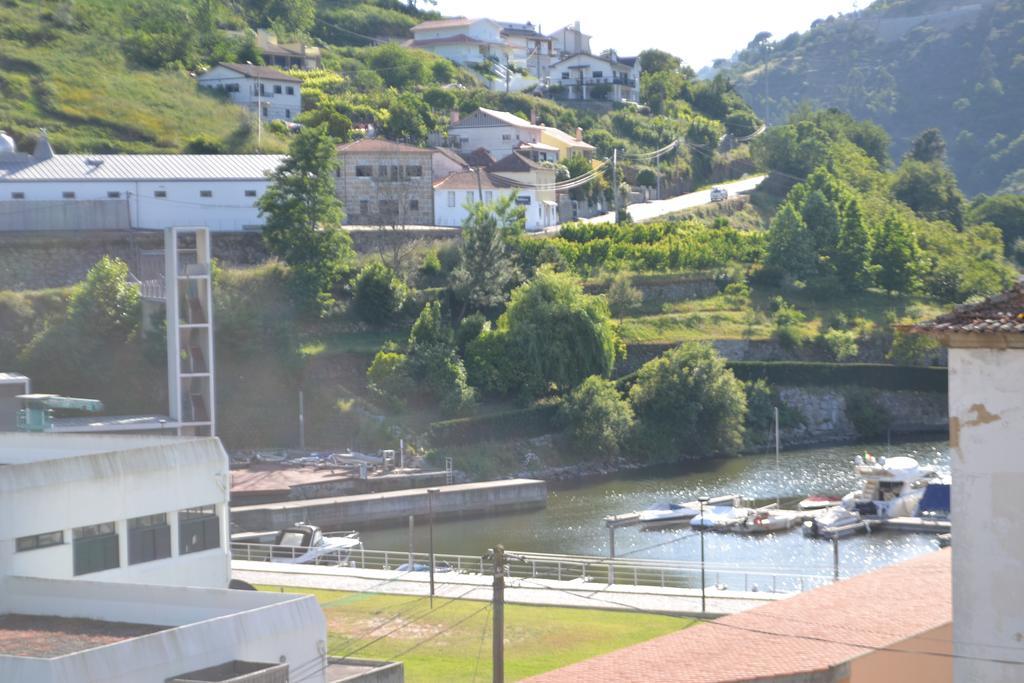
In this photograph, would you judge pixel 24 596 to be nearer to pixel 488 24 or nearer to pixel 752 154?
pixel 752 154

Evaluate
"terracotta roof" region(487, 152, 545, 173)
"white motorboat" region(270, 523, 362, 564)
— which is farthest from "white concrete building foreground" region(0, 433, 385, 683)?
"terracotta roof" region(487, 152, 545, 173)

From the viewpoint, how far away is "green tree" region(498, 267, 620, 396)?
4697 cm

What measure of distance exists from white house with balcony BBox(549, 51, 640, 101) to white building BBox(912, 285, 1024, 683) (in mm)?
71835

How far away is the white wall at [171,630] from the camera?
14914 millimetres

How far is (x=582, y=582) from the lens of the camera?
27.6 meters

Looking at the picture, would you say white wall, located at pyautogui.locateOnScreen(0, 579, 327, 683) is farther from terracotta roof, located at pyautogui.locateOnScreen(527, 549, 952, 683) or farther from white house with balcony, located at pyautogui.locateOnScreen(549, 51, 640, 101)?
white house with balcony, located at pyautogui.locateOnScreen(549, 51, 640, 101)

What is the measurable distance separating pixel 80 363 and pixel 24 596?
2560cm

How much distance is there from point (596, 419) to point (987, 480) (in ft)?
107

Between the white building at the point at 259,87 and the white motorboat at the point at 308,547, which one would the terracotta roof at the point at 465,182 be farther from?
the white motorboat at the point at 308,547

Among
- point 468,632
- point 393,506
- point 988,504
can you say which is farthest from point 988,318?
point 393,506

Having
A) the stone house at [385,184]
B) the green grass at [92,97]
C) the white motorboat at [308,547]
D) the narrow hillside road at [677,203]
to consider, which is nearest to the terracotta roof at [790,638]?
the white motorboat at [308,547]

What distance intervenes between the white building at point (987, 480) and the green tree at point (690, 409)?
108ft

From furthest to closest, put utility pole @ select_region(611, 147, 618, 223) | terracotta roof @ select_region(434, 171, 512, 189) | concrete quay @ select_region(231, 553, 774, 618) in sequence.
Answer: utility pole @ select_region(611, 147, 618, 223) < terracotta roof @ select_region(434, 171, 512, 189) < concrete quay @ select_region(231, 553, 774, 618)

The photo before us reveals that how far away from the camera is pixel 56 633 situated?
16984 millimetres
